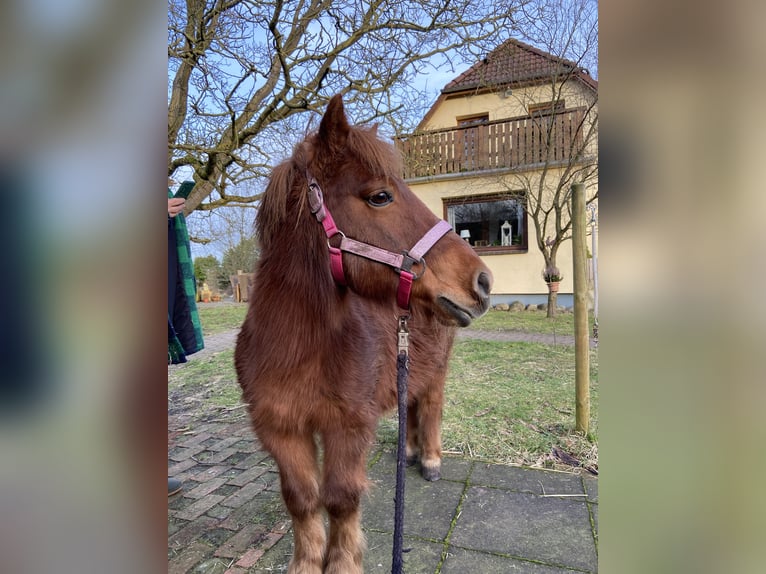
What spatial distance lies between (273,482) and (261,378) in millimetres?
1315

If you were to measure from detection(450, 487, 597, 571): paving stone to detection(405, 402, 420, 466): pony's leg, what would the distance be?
0.54 m

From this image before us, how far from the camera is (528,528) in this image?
201cm

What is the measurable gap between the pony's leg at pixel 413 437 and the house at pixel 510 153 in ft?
9.37

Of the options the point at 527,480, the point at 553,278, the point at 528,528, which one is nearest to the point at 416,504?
the point at 528,528

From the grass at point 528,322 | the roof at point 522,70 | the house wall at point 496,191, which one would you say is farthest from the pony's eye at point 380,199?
the house wall at point 496,191

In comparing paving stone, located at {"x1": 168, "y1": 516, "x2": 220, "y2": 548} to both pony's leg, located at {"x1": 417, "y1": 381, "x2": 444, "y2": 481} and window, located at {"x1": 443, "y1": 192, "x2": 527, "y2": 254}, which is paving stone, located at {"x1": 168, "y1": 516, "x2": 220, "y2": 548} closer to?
pony's leg, located at {"x1": 417, "y1": 381, "x2": 444, "y2": 481}

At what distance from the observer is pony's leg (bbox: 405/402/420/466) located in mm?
2828

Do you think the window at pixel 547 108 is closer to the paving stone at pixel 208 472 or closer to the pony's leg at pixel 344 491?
the pony's leg at pixel 344 491

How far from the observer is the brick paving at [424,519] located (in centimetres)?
179
